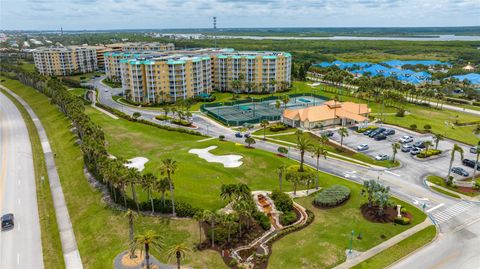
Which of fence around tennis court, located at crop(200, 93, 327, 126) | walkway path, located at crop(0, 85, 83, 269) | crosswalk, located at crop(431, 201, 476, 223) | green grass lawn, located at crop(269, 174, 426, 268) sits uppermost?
fence around tennis court, located at crop(200, 93, 327, 126)

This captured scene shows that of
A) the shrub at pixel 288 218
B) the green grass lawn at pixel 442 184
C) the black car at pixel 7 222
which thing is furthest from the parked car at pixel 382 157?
the black car at pixel 7 222

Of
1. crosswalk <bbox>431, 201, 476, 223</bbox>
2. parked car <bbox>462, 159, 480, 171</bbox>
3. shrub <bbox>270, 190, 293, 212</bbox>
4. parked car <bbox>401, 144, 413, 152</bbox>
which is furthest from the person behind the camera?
parked car <bbox>401, 144, 413, 152</bbox>

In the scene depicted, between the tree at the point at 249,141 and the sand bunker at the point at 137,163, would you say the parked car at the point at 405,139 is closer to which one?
the tree at the point at 249,141

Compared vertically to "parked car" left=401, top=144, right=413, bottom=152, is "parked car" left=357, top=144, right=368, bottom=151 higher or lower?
lower

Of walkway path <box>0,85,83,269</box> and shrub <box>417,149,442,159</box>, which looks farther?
shrub <box>417,149,442,159</box>

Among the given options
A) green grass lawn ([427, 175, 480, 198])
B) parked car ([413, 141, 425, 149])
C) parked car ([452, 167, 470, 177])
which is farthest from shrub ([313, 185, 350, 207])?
parked car ([413, 141, 425, 149])

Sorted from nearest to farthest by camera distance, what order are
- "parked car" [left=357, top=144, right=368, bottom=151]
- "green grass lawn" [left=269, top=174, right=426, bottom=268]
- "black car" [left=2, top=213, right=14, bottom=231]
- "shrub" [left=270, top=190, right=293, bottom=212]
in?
"green grass lawn" [left=269, top=174, right=426, bottom=268], "black car" [left=2, top=213, right=14, bottom=231], "shrub" [left=270, top=190, right=293, bottom=212], "parked car" [left=357, top=144, right=368, bottom=151]

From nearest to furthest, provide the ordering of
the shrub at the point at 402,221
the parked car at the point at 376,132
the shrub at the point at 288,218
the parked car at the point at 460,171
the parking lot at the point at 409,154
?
the shrub at the point at 402,221, the shrub at the point at 288,218, the parked car at the point at 460,171, the parking lot at the point at 409,154, the parked car at the point at 376,132

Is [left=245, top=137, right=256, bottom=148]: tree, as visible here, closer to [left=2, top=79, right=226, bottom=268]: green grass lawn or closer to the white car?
[left=2, top=79, right=226, bottom=268]: green grass lawn

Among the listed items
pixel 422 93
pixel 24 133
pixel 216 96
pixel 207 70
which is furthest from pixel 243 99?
pixel 24 133
